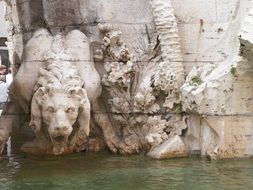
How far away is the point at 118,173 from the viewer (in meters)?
5.25

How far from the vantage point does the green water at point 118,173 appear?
4.77m

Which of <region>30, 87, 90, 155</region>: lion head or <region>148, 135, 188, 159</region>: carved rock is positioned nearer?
<region>30, 87, 90, 155</region>: lion head

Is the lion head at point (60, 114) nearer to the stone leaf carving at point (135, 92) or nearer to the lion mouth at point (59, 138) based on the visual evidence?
the lion mouth at point (59, 138)

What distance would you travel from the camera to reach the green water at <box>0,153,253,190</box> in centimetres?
477

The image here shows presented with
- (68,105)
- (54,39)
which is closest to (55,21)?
(54,39)

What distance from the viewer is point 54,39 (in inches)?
250

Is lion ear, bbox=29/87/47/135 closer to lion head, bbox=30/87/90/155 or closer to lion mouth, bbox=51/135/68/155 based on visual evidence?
lion head, bbox=30/87/90/155

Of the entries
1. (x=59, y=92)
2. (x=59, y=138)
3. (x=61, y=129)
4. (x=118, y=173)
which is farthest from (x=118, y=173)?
(x=59, y=92)

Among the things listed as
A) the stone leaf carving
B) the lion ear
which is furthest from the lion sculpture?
the stone leaf carving

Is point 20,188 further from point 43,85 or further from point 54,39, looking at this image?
point 54,39

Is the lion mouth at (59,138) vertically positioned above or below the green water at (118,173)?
above

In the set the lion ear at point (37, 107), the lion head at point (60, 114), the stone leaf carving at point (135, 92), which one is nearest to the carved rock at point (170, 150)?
the stone leaf carving at point (135, 92)

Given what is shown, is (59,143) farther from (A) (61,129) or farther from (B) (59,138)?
(A) (61,129)

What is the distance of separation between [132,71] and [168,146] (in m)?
0.88
